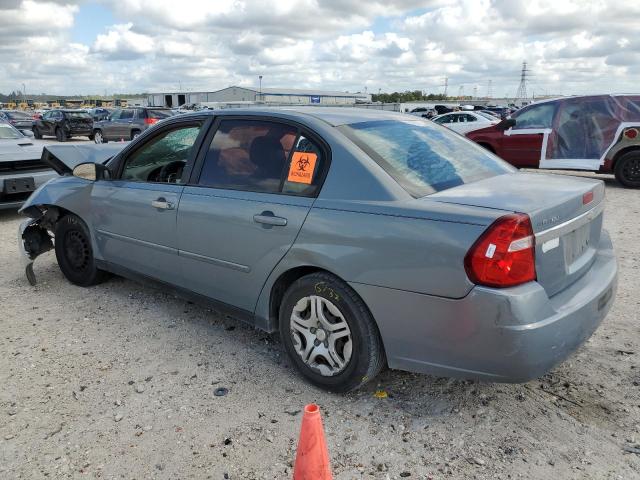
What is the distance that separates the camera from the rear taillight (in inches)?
92.4

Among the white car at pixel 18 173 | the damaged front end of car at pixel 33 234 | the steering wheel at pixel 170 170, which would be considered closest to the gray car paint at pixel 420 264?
the steering wheel at pixel 170 170

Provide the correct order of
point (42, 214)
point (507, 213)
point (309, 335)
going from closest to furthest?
point (507, 213), point (309, 335), point (42, 214)

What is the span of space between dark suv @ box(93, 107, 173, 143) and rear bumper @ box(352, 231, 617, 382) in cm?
2277

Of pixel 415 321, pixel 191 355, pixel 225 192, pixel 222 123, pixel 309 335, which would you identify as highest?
pixel 222 123

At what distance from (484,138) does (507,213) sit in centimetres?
Result: 1016

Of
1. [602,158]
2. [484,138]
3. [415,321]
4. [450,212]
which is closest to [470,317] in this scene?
[415,321]

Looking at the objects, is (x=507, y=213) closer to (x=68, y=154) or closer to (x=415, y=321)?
(x=415, y=321)

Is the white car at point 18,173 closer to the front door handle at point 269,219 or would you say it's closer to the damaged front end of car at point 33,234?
the damaged front end of car at point 33,234

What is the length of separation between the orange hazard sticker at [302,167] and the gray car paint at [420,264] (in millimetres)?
134

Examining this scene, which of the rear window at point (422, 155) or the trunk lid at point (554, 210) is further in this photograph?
the rear window at point (422, 155)

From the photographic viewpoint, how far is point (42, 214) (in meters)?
5.08

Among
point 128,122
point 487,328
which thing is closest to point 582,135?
point 487,328

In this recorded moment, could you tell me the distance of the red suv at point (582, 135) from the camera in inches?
388

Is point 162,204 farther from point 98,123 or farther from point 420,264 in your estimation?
point 98,123
